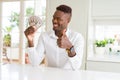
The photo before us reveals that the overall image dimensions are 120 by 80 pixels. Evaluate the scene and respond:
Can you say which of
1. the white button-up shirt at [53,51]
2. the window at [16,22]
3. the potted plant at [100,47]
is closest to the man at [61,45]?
the white button-up shirt at [53,51]

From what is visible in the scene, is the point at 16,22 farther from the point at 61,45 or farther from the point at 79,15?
the point at 61,45

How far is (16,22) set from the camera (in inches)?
159

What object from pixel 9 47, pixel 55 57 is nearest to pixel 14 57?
pixel 9 47

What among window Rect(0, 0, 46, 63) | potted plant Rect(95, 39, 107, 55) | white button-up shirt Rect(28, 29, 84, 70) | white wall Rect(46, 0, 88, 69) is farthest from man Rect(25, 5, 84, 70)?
window Rect(0, 0, 46, 63)

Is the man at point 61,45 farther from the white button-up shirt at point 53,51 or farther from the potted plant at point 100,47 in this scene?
the potted plant at point 100,47

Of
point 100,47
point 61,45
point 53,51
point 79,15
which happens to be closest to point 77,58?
point 61,45

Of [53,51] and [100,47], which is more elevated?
[53,51]

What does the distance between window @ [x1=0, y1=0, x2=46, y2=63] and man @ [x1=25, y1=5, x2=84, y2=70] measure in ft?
6.23

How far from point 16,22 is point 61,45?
2.96m

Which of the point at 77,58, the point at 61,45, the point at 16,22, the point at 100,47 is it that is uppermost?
the point at 16,22

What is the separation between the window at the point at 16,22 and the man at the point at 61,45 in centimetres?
190

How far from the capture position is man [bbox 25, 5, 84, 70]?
4.56 ft

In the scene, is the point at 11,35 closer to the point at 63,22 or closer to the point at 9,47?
the point at 9,47

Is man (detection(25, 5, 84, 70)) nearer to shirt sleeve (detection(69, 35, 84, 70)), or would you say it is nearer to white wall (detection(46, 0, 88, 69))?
shirt sleeve (detection(69, 35, 84, 70))
